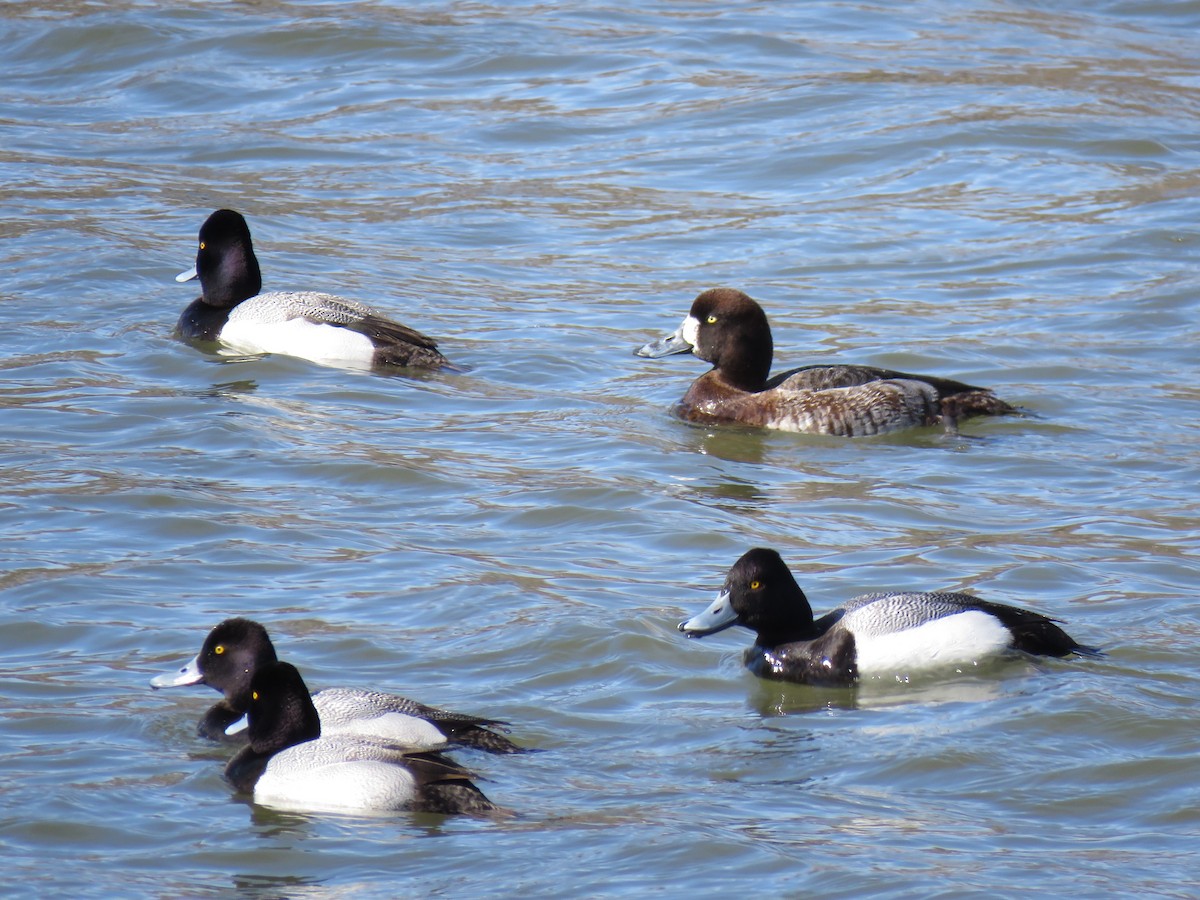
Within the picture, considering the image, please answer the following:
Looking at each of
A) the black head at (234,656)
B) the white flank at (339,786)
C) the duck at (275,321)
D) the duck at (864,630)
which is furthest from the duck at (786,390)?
the white flank at (339,786)

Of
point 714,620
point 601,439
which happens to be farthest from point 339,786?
point 601,439

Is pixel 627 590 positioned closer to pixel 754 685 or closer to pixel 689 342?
pixel 754 685

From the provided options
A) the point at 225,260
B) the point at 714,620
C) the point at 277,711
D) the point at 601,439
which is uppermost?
the point at 225,260

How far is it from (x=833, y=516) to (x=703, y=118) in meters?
10.3

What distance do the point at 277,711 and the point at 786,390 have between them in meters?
5.72

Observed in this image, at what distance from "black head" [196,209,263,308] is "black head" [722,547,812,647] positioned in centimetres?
638

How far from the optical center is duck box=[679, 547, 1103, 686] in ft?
25.9

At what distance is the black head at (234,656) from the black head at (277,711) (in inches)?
14.7

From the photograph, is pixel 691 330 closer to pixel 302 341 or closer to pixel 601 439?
pixel 601 439

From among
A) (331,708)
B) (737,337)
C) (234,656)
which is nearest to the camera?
(331,708)

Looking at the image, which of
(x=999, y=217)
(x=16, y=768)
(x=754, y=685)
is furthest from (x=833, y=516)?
(x=999, y=217)

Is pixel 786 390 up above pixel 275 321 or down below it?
below

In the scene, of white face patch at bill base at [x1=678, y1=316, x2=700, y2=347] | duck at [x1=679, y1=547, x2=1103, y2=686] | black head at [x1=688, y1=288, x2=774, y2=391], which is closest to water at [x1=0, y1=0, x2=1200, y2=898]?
duck at [x1=679, y1=547, x2=1103, y2=686]

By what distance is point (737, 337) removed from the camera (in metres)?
12.4
